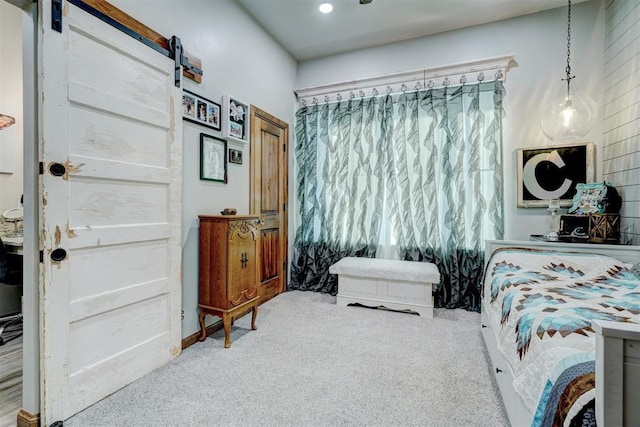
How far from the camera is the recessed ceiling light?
296 cm

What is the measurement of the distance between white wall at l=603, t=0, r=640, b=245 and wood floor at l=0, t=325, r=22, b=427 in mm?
4386

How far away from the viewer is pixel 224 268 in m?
2.37

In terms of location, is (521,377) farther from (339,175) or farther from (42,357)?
(339,175)

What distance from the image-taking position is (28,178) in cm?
146

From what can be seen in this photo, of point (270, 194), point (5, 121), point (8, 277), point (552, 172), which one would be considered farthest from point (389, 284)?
point (5, 121)

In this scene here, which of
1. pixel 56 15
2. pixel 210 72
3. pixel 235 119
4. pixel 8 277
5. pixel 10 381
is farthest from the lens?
pixel 235 119

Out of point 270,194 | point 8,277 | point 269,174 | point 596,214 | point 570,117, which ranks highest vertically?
point 570,117

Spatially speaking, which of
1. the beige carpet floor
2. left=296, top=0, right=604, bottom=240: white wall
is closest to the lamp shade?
the beige carpet floor

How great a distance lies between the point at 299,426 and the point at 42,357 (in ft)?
4.31

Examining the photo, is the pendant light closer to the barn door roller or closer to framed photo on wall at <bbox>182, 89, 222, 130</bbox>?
framed photo on wall at <bbox>182, 89, 222, 130</bbox>

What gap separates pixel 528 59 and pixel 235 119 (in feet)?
10.4

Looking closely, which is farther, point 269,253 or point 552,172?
point 269,253

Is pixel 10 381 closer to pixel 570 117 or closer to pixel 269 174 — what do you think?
pixel 269 174

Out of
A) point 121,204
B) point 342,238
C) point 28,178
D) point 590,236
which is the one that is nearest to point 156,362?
point 121,204
